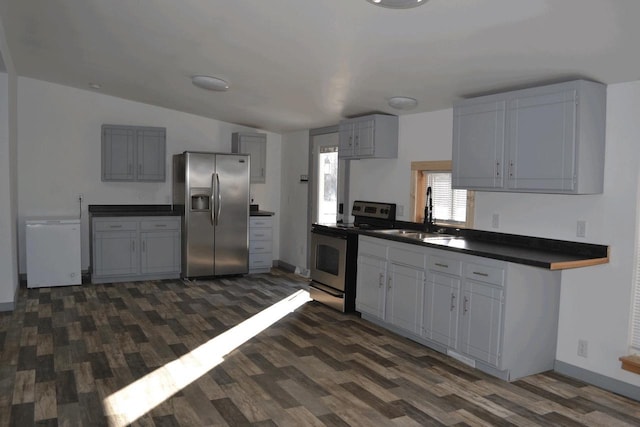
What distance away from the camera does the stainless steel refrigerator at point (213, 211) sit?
6.83 m

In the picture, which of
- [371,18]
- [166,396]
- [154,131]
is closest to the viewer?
[371,18]

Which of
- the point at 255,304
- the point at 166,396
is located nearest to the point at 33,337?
the point at 166,396

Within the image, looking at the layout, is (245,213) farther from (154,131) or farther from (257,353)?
(257,353)

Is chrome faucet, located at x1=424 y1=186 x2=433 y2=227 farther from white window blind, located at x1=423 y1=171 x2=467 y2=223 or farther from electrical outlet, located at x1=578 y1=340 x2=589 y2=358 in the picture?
electrical outlet, located at x1=578 y1=340 x2=589 y2=358

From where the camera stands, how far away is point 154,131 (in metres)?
7.12

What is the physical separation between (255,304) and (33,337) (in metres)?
2.16

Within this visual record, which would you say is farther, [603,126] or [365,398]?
[603,126]

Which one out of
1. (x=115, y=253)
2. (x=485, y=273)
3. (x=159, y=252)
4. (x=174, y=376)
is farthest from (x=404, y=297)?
(x=115, y=253)

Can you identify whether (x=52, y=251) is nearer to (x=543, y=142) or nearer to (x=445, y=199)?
(x=445, y=199)

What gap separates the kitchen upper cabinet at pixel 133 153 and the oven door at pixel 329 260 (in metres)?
2.61

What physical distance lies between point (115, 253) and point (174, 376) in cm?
345

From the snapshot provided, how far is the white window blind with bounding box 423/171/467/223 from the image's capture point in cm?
499

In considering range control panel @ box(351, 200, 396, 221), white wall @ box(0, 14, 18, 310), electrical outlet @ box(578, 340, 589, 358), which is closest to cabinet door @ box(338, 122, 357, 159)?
range control panel @ box(351, 200, 396, 221)

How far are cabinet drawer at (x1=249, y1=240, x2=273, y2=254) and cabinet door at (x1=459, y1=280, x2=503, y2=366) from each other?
3980mm
